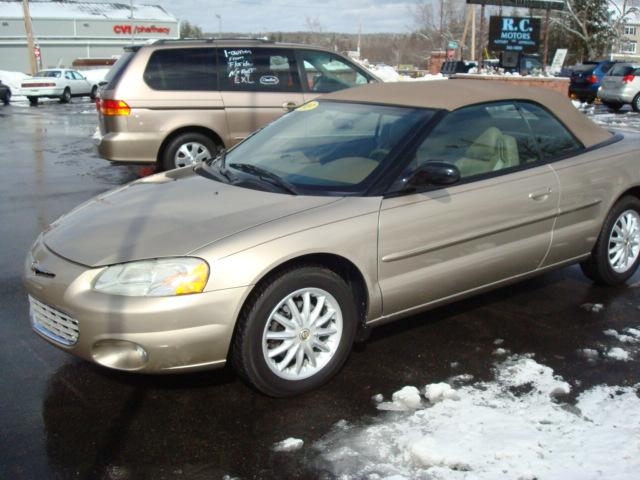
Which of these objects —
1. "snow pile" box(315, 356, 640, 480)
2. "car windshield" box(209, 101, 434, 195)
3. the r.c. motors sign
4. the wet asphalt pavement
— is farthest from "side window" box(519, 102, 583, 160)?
the r.c. motors sign

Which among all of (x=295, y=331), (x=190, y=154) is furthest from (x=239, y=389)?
(x=190, y=154)

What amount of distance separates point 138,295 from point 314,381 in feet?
3.29

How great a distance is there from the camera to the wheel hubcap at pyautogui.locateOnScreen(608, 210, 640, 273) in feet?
16.8

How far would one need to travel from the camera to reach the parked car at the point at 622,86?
70.2 ft

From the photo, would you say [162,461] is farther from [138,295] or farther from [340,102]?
[340,102]

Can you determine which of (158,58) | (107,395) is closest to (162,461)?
(107,395)

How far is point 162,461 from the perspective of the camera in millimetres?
2967

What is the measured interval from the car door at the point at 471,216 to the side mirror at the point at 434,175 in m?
0.08

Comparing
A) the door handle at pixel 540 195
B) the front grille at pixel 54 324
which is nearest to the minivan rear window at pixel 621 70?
the door handle at pixel 540 195

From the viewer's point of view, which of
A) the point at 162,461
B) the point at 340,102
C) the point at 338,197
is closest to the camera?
the point at 162,461

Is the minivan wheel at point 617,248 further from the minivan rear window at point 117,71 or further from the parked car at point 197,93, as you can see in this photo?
the minivan rear window at point 117,71

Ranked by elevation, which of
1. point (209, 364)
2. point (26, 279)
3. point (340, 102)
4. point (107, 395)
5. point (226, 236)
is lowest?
point (107, 395)

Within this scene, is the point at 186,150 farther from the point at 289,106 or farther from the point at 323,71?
the point at 289,106

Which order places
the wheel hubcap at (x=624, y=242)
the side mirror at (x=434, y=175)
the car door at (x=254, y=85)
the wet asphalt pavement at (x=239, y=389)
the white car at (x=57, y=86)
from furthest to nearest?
the white car at (x=57, y=86)
the car door at (x=254, y=85)
the wheel hubcap at (x=624, y=242)
the side mirror at (x=434, y=175)
the wet asphalt pavement at (x=239, y=389)
